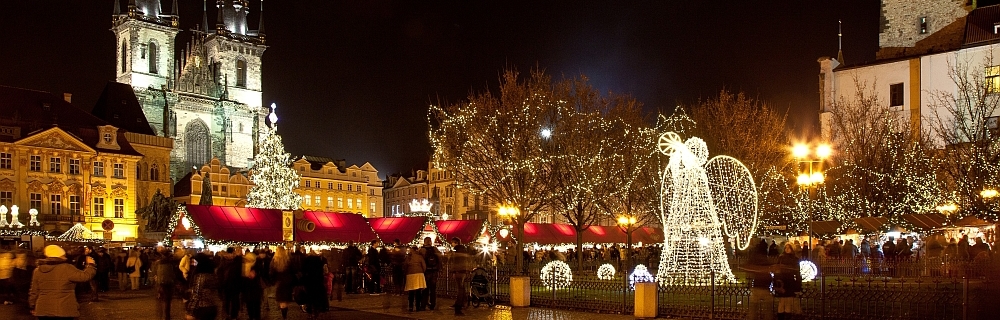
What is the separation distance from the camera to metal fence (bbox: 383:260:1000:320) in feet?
42.0

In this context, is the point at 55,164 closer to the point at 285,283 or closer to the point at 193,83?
the point at 193,83

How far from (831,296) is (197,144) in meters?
82.3

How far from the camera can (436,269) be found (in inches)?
757


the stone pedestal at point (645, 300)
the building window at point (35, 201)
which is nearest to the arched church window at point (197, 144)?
the building window at point (35, 201)

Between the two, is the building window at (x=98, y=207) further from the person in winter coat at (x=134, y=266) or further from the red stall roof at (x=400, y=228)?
the person in winter coat at (x=134, y=266)

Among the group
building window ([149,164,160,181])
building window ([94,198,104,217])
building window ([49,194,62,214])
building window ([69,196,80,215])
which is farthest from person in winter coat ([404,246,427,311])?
building window ([149,164,160,181])

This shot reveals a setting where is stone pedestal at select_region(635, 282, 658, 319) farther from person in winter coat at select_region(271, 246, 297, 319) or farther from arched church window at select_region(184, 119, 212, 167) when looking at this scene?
arched church window at select_region(184, 119, 212, 167)

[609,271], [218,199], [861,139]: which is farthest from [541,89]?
[218,199]

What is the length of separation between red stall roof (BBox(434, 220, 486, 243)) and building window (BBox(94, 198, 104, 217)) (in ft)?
111

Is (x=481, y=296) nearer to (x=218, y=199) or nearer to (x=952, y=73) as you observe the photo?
(x=952, y=73)

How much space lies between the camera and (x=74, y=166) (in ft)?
198

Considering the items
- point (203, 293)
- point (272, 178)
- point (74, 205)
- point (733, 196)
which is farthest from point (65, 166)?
point (203, 293)

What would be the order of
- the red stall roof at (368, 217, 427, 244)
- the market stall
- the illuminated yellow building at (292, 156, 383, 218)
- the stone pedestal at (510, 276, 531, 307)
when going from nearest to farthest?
the stone pedestal at (510, 276, 531, 307)
the market stall
the red stall roof at (368, 217, 427, 244)
the illuminated yellow building at (292, 156, 383, 218)

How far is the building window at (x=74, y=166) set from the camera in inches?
2370
